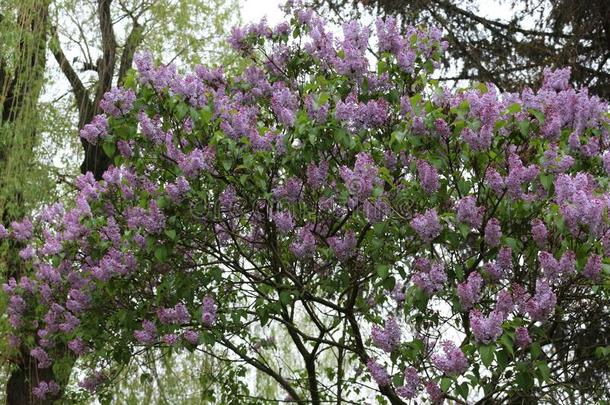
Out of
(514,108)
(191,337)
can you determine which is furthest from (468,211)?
(191,337)

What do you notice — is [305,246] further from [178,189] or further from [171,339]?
[171,339]

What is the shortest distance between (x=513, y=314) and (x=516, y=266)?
61cm

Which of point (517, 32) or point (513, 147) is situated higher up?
point (517, 32)

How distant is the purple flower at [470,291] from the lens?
3699 mm

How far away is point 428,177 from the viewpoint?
13.1 feet

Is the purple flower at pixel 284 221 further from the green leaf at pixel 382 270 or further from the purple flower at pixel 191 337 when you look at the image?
the purple flower at pixel 191 337

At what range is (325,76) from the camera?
17.6ft

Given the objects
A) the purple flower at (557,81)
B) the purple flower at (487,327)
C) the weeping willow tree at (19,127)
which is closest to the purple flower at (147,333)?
the purple flower at (487,327)

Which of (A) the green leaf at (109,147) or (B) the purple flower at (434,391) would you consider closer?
(B) the purple flower at (434,391)

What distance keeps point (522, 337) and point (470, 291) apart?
12.0 inches

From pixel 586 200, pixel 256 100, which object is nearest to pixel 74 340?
pixel 256 100

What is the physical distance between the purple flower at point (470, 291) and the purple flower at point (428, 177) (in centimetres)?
48

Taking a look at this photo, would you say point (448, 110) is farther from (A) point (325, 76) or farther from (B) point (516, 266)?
(A) point (325, 76)

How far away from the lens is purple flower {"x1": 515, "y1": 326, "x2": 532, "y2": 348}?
3.48 meters
